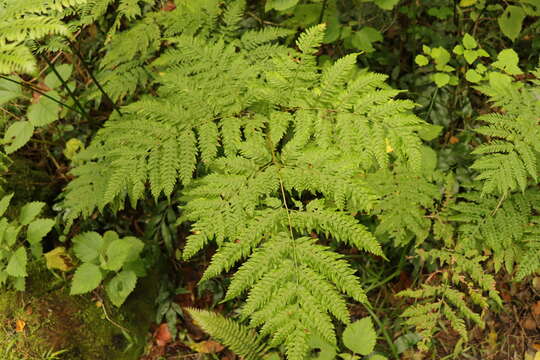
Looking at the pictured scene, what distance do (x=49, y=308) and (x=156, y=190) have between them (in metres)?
1.52

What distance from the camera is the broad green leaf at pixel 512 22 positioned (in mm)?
2899

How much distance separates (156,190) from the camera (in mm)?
1910

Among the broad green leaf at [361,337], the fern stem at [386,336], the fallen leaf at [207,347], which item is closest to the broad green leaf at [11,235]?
the fallen leaf at [207,347]

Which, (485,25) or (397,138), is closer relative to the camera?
(397,138)

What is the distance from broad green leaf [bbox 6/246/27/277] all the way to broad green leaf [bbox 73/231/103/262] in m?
0.32

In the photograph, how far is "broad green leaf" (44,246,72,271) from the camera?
2881 millimetres

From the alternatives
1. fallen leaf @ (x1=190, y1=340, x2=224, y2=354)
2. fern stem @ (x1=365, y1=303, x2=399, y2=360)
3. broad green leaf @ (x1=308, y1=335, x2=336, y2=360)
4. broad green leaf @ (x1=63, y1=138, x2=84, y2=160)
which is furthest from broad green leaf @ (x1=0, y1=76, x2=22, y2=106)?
fern stem @ (x1=365, y1=303, x2=399, y2=360)

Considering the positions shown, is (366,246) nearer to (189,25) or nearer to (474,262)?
(474,262)

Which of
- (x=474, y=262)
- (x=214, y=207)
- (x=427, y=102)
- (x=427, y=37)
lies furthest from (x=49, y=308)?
(x=427, y=37)

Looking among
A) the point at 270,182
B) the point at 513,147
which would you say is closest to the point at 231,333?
the point at 270,182

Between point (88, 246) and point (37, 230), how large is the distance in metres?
0.34

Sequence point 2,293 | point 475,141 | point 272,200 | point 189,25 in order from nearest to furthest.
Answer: point 272,200, point 189,25, point 2,293, point 475,141

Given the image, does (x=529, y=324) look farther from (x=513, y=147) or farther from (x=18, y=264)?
(x=18, y=264)

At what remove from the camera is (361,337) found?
270 centimetres
